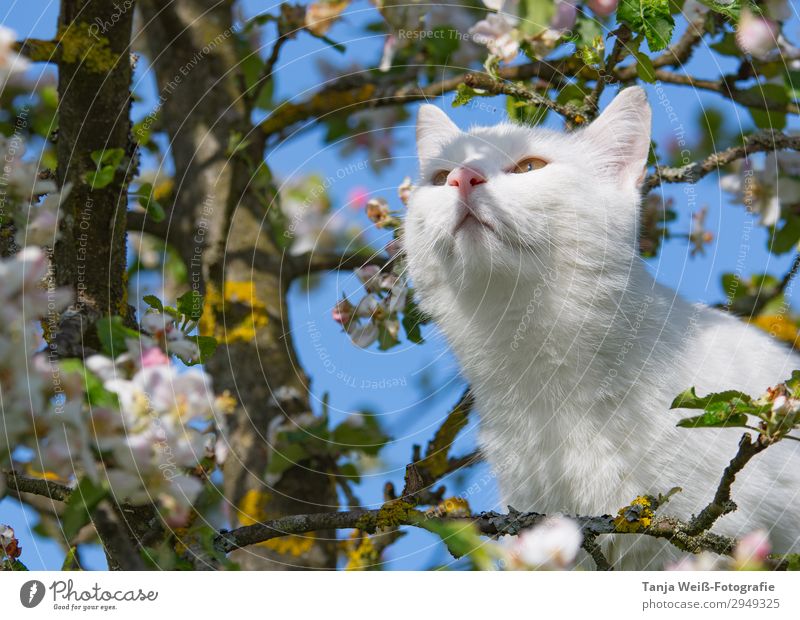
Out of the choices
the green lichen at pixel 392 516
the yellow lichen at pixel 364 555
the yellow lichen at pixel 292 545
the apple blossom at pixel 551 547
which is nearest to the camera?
the apple blossom at pixel 551 547

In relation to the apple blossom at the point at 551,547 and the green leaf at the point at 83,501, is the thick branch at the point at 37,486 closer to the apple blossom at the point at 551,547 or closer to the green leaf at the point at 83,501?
the green leaf at the point at 83,501

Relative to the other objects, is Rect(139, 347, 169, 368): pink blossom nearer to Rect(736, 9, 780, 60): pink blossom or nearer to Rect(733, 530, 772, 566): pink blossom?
Rect(733, 530, 772, 566): pink blossom

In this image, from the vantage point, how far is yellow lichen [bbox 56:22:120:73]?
7.77 feet

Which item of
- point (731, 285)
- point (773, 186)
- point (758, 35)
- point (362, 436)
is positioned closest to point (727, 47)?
point (758, 35)

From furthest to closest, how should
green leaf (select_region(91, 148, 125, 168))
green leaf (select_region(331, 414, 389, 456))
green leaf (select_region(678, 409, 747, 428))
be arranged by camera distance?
green leaf (select_region(331, 414, 389, 456))
green leaf (select_region(91, 148, 125, 168))
green leaf (select_region(678, 409, 747, 428))

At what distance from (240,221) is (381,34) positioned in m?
1.10

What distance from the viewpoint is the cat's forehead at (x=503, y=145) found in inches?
105

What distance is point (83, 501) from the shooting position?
1.55m

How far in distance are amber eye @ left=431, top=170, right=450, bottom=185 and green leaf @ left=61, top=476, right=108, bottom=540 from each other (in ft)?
5.16

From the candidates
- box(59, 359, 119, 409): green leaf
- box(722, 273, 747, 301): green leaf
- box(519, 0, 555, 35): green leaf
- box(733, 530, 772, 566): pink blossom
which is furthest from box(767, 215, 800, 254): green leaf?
box(59, 359, 119, 409): green leaf

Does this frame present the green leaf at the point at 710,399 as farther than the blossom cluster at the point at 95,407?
Yes

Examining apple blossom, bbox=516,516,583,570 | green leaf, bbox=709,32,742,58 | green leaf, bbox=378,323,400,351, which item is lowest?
apple blossom, bbox=516,516,583,570

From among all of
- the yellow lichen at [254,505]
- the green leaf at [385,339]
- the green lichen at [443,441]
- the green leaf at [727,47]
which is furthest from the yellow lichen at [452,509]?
the green leaf at [727,47]

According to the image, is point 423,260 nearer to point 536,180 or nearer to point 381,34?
point 536,180
